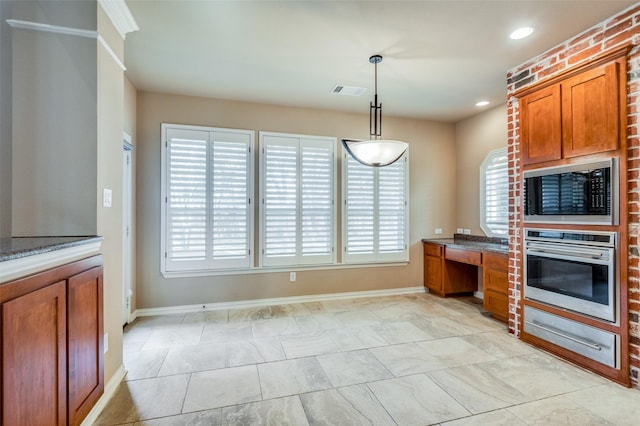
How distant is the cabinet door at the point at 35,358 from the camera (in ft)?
3.84

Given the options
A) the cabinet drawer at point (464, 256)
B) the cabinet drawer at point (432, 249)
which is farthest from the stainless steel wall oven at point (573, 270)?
the cabinet drawer at point (432, 249)

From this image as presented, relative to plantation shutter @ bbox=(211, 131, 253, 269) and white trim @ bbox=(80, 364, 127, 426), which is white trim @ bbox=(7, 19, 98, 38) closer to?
plantation shutter @ bbox=(211, 131, 253, 269)

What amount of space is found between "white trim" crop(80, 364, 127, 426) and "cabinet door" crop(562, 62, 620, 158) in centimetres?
400

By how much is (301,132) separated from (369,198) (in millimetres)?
1411

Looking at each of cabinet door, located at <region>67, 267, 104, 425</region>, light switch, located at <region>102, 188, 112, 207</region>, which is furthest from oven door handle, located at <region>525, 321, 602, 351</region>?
light switch, located at <region>102, 188, 112, 207</region>

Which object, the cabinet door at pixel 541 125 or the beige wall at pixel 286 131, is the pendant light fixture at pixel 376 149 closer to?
the cabinet door at pixel 541 125

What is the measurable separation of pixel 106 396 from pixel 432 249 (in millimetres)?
4210

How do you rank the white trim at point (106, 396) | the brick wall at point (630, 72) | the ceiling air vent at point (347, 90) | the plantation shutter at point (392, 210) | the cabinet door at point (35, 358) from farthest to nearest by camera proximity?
the plantation shutter at point (392, 210) → the ceiling air vent at point (347, 90) → the brick wall at point (630, 72) → the white trim at point (106, 396) → the cabinet door at point (35, 358)

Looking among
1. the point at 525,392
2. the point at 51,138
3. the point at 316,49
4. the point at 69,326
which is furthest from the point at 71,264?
the point at 525,392

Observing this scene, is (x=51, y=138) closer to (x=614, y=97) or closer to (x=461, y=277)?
(x=614, y=97)

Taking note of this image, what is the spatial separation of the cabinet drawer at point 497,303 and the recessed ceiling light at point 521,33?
2646 millimetres

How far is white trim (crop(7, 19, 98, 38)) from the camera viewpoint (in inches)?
72.9

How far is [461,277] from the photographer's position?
14.9ft

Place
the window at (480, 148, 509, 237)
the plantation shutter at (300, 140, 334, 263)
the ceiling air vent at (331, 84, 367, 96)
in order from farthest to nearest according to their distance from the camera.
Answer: the plantation shutter at (300, 140, 334, 263), the window at (480, 148, 509, 237), the ceiling air vent at (331, 84, 367, 96)
